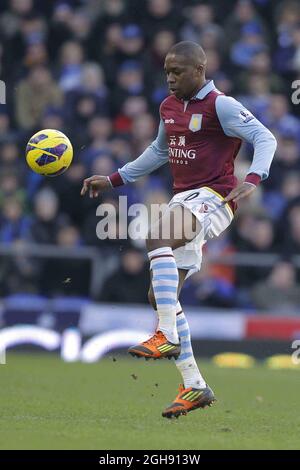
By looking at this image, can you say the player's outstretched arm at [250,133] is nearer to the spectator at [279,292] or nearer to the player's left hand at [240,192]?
the player's left hand at [240,192]

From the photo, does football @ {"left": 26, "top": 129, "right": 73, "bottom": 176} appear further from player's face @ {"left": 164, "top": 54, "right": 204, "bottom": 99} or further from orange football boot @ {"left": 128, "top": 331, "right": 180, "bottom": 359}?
orange football boot @ {"left": 128, "top": 331, "right": 180, "bottom": 359}

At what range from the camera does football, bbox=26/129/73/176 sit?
27.7 feet

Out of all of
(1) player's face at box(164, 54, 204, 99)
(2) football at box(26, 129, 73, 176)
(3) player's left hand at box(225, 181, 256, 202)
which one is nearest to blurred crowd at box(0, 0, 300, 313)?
(2) football at box(26, 129, 73, 176)

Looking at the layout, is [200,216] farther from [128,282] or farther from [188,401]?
[128,282]

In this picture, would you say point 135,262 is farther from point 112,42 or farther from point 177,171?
point 177,171

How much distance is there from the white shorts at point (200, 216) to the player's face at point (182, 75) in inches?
27.9

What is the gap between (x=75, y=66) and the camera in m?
16.3

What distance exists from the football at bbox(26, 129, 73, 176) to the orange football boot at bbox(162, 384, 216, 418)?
1871 mm

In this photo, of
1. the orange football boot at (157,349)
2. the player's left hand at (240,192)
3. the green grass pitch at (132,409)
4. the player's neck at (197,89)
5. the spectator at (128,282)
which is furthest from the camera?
the spectator at (128,282)

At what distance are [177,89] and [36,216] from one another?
6.83m

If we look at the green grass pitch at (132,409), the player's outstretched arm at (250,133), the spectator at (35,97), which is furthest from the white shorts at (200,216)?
the spectator at (35,97)

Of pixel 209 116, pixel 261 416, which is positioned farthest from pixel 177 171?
pixel 261 416

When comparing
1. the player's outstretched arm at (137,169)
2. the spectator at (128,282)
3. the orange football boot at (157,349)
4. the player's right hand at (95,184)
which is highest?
the spectator at (128,282)

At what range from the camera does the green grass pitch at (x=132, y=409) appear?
679cm
